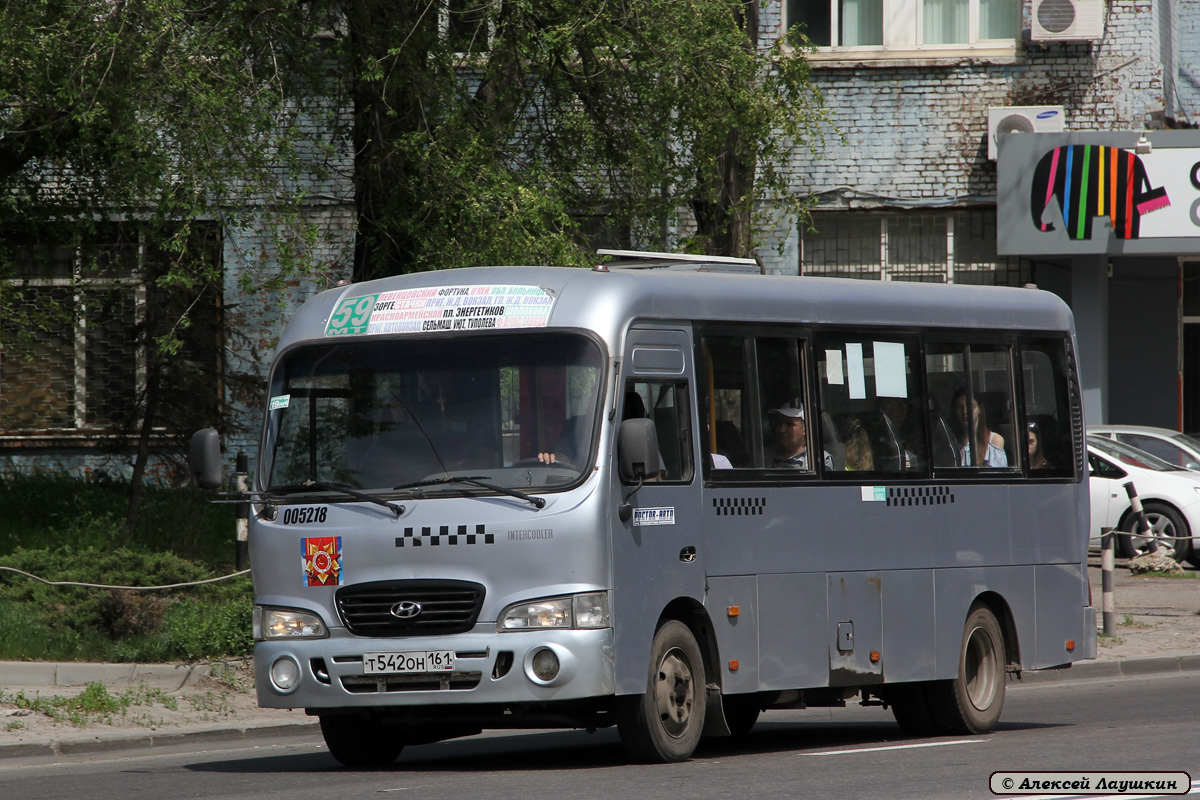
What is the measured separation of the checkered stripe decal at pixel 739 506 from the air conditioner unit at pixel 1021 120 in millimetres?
14496

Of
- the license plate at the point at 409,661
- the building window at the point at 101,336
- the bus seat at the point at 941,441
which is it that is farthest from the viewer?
the building window at the point at 101,336

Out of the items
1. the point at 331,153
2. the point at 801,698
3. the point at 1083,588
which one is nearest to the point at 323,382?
the point at 801,698

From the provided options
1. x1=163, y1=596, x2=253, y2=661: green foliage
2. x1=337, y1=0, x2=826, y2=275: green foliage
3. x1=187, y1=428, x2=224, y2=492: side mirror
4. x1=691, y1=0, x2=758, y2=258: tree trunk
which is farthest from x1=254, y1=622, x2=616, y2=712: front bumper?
x1=691, y1=0, x2=758, y2=258: tree trunk

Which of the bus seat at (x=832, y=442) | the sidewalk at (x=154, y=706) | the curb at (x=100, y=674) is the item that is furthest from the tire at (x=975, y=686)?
the curb at (x=100, y=674)

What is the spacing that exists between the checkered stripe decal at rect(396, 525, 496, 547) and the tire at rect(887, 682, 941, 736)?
3689 millimetres

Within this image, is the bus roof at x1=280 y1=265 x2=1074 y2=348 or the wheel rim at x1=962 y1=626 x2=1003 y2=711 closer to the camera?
the bus roof at x1=280 y1=265 x2=1074 y2=348

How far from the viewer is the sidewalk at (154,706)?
36.4 feet

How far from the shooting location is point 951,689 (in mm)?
11305

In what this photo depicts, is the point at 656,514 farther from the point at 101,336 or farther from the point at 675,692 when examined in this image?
the point at 101,336

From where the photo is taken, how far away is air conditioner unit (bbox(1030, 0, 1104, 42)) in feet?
76.9

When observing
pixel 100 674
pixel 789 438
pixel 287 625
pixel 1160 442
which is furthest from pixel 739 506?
pixel 1160 442

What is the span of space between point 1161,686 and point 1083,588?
2.17m

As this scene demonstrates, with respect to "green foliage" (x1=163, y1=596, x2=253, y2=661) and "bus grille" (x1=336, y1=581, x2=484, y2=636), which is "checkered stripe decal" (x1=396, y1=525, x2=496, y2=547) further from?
"green foliage" (x1=163, y1=596, x2=253, y2=661)

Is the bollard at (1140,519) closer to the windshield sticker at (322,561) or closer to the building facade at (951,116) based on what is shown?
the building facade at (951,116)
